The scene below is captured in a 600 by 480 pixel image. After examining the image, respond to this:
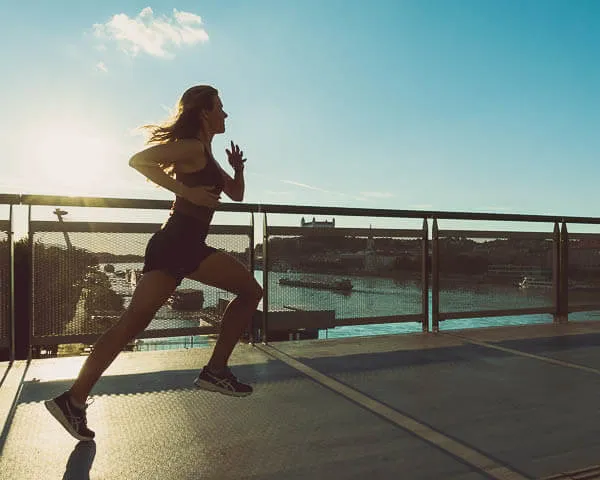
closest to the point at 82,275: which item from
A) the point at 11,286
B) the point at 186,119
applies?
the point at 11,286

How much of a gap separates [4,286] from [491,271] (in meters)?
5.02

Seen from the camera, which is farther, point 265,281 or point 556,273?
point 556,273

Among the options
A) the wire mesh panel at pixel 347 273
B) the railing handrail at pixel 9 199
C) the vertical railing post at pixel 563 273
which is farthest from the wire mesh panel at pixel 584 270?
the railing handrail at pixel 9 199

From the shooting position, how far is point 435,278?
20.2 ft

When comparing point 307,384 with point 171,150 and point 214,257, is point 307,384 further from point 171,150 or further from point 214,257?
point 171,150

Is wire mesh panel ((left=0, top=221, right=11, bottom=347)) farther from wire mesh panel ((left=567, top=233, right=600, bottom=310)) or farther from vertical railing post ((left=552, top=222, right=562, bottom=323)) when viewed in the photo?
wire mesh panel ((left=567, top=233, right=600, bottom=310))

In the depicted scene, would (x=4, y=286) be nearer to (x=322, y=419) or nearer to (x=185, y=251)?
(x=185, y=251)

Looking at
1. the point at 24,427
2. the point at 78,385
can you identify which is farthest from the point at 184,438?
the point at 24,427

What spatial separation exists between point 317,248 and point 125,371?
2207 millimetres

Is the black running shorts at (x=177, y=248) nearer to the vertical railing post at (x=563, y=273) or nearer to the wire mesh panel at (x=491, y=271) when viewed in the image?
the wire mesh panel at (x=491, y=271)

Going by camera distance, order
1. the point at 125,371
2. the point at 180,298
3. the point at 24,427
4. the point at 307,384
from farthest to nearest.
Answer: the point at 180,298, the point at 125,371, the point at 307,384, the point at 24,427

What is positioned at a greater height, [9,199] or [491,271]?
[9,199]

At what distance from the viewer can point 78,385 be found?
8.52 ft

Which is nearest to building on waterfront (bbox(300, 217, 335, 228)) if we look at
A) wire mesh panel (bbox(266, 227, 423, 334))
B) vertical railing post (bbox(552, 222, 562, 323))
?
wire mesh panel (bbox(266, 227, 423, 334))
